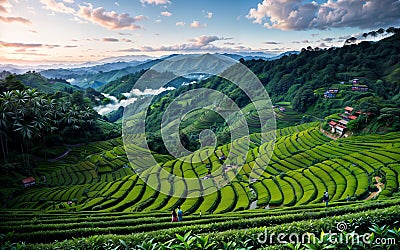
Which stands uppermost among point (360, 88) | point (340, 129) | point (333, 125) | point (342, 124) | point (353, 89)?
point (360, 88)

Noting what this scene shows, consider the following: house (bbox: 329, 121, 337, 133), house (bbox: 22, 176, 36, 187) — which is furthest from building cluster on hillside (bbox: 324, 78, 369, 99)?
house (bbox: 22, 176, 36, 187)

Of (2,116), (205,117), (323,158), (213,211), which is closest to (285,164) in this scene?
(323,158)

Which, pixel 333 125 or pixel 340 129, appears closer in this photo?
pixel 340 129

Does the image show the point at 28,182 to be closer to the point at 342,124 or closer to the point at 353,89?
the point at 342,124

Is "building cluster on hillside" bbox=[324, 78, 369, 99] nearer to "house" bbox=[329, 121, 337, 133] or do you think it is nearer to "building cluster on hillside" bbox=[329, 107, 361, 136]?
"building cluster on hillside" bbox=[329, 107, 361, 136]

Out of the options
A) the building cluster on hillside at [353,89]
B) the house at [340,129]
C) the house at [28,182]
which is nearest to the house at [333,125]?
the house at [340,129]

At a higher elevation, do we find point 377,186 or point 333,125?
point 333,125

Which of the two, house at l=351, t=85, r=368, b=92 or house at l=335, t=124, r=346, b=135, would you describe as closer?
house at l=335, t=124, r=346, b=135

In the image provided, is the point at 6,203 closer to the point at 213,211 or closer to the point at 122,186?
the point at 122,186

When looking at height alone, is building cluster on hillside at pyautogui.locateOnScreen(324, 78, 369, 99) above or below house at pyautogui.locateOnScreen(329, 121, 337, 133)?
above

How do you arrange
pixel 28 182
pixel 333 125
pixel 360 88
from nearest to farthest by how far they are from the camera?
pixel 28 182, pixel 333 125, pixel 360 88

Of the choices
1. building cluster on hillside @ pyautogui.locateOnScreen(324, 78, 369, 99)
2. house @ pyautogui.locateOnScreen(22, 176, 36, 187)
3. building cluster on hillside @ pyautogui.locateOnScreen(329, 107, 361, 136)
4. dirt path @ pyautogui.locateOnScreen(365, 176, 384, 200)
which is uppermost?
building cluster on hillside @ pyautogui.locateOnScreen(324, 78, 369, 99)

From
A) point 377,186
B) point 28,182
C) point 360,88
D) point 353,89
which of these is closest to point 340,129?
point 377,186

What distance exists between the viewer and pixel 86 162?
1037 inches
